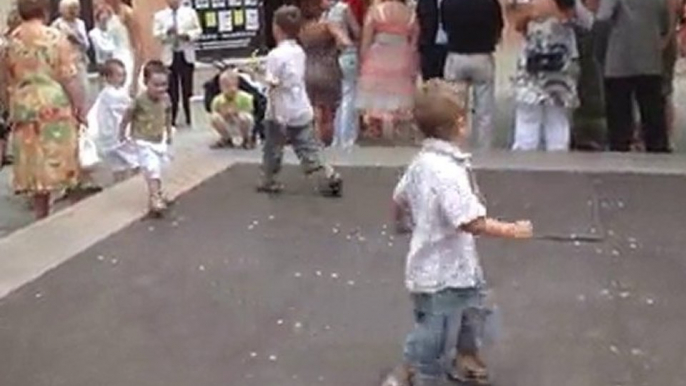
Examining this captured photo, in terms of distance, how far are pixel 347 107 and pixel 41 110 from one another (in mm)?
4246

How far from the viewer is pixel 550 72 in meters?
12.2

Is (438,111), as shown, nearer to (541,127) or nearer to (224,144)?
(541,127)

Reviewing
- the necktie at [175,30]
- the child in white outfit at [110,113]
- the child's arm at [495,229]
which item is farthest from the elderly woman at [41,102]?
the necktie at [175,30]

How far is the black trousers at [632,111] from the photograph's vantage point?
12211mm

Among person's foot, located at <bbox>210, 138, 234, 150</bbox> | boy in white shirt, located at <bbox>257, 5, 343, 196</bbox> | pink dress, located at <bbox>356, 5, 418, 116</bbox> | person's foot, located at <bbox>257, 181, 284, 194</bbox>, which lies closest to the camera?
boy in white shirt, located at <bbox>257, 5, 343, 196</bbox>

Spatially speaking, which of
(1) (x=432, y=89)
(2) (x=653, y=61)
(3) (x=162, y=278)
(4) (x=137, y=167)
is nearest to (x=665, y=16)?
(2) (x=653, y=61)

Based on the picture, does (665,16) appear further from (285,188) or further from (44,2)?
(44,2)

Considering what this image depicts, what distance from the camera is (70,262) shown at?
339 inches

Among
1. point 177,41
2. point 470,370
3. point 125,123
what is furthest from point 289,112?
point 177,41

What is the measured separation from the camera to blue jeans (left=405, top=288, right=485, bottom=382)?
19.4 ft

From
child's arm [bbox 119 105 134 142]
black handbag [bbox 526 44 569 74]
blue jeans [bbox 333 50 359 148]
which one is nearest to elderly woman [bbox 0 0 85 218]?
child's arm [bbox 119 105 134 142]

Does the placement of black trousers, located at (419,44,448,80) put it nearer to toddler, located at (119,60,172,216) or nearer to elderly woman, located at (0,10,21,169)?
elderly woman, located at (0,10,21,169)

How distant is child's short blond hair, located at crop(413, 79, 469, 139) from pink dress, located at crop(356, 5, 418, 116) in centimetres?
708

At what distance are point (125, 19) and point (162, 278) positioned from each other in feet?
22.7
